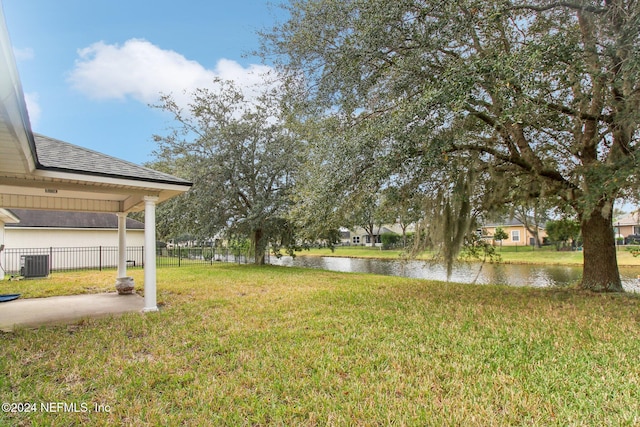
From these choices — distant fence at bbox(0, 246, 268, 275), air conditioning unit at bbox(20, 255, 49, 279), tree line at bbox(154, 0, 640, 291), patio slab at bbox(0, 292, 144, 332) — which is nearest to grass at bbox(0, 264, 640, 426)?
patio slab at bbox(0, 292, 144, 332)

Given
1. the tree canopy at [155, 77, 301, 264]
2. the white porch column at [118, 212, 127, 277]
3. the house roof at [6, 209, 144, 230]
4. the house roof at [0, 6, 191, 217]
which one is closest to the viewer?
the house roof at [0, 6, 191, 217]

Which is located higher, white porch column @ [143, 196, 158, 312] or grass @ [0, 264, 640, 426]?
white porch column @ [143, 196, 158, 312]

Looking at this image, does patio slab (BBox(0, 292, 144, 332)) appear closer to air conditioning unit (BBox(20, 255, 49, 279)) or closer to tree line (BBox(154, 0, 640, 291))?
tree line (BBox(154, 0, 640, 291))

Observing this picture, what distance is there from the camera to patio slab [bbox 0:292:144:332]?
18.1 ft

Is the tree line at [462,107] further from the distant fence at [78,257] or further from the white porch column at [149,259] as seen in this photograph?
the distant fence at [78,257]

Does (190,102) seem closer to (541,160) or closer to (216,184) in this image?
(216,184)

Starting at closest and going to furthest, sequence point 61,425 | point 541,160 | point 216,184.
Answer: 1. point 61,425
2. point 541,160
3. point 216,184

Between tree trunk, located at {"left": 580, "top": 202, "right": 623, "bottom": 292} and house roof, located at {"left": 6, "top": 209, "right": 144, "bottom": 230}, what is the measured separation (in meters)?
18.3

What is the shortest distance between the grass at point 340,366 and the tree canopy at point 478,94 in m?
2.35

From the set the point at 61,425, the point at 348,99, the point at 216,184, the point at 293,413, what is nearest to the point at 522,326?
the point at 293,413

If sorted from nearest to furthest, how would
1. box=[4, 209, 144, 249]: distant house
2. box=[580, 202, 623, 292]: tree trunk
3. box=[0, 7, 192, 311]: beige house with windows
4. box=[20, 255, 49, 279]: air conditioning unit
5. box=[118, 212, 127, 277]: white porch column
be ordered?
box=[0, 7, 192, 311]: beige house with windows, box=[580, 202, 623, 292]: tree trunk, box=[118, 212, 127, 277]: white porch column, box=[20, 255, 49, 279]: air conditioning unit, box=[4, 209, 144, 249]: distant house

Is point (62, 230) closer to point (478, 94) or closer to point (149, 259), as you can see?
point (149, 259)

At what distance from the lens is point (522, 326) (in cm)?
463

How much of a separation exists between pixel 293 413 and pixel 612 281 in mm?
8157
